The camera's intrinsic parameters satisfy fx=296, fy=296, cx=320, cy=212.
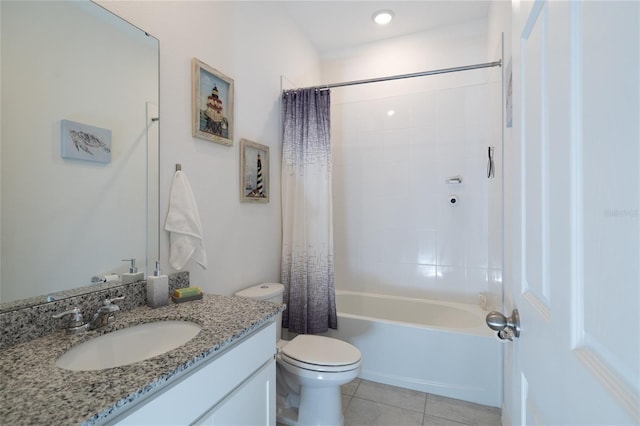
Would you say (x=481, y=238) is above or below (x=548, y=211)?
below

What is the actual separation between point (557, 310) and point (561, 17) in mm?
485

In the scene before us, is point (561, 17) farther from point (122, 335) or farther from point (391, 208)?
point (391, 208)

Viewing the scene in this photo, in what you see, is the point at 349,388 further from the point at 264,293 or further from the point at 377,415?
the point at 264,293

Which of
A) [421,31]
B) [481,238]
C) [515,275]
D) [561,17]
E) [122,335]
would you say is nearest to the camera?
[561,17]

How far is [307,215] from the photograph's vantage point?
2215mm

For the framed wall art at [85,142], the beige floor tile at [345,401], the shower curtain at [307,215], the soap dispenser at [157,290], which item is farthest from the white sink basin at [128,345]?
the beige floor tile at [345,401]

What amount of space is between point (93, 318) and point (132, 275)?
0.25 m

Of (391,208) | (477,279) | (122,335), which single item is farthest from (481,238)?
(122,335)

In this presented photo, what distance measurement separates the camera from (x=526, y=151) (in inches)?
27.5

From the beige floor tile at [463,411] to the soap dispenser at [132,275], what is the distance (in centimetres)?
181

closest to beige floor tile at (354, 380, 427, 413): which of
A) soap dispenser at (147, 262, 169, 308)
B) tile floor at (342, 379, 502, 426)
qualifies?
tile floor at (342, 379, 502, 426)

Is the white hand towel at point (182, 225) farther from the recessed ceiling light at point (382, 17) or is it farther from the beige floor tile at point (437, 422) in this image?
the recessed ceiling light at point (382, 17)

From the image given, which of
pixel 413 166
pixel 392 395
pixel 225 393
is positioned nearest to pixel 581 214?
pixel 225 393

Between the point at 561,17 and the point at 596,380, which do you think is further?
the point at 561,17
